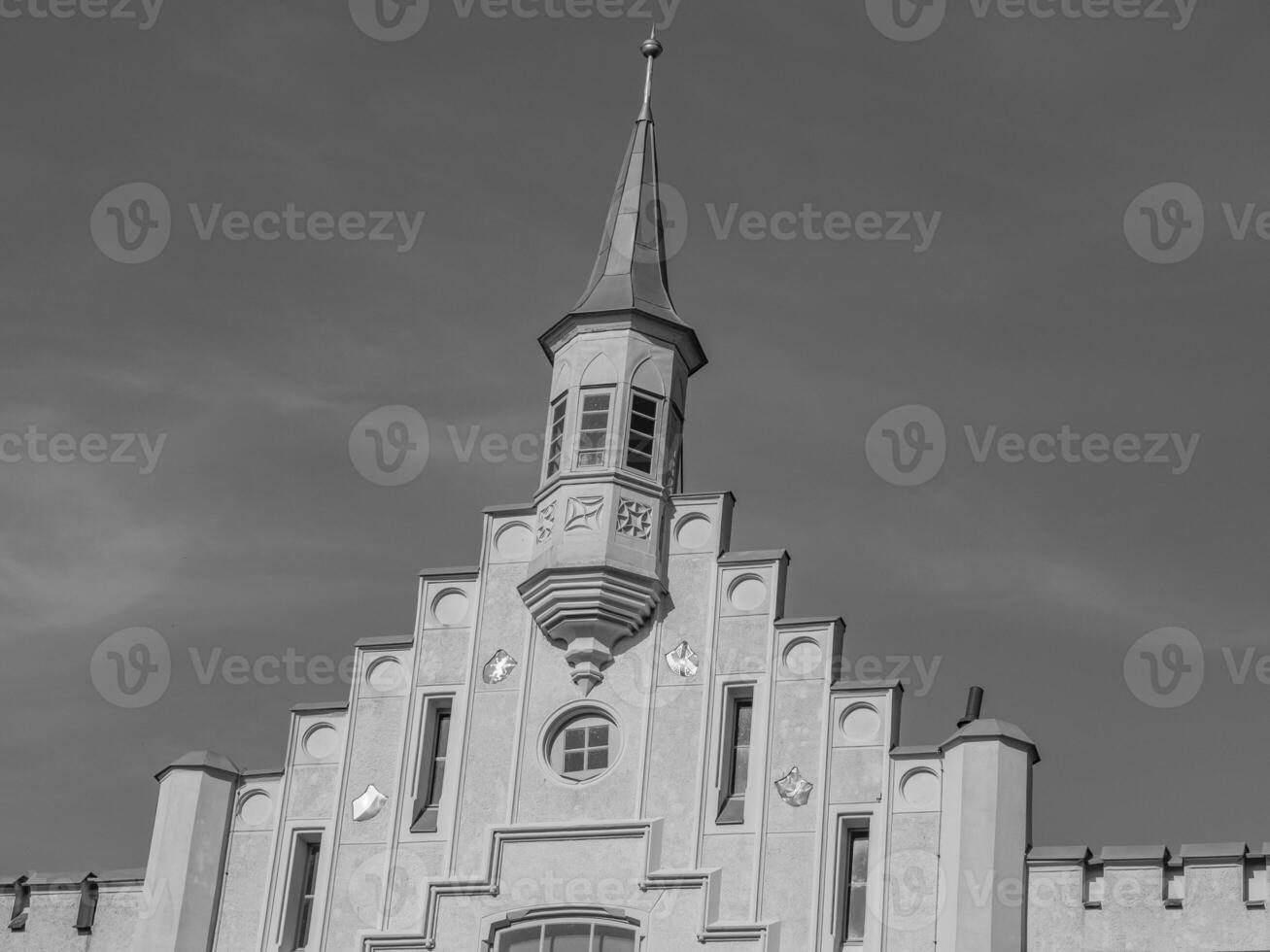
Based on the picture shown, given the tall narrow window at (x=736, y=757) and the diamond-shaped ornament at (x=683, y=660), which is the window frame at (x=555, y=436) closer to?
the diamond-shaped ornament at (x=683, y=660)

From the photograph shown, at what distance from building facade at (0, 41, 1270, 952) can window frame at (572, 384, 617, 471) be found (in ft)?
0.15

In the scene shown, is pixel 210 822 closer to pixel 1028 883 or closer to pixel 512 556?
pixel 512 556

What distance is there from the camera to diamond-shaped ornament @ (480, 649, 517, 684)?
4025 cm

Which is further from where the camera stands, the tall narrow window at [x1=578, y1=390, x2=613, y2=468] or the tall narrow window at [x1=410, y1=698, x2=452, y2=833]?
the tall narrow window at [x1=578, y1=390, x2=613, y2=468]

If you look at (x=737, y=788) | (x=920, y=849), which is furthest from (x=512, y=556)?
(x=920, y=849)

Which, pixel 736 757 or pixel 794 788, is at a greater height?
pixel 736 757

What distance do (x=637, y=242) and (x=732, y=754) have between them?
959 centimetres

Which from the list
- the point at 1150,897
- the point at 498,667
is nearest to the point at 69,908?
the point at 498,667

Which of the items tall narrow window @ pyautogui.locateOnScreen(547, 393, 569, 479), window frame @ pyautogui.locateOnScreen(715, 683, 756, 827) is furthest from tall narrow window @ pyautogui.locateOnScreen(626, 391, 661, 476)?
window frame @ pyautogui.locateOnScreen(715, 683, 756, 827)

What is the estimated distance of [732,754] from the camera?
3884 centimetres

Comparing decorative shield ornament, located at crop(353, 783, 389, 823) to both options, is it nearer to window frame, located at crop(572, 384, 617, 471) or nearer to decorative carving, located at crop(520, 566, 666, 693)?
decorative carving, located at crop(520, 566, 666, 693)

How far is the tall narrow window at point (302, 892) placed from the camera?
3928 cm

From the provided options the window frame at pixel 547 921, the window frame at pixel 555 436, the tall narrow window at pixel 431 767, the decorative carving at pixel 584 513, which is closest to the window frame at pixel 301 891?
the tall narrow window at pixel 431 767

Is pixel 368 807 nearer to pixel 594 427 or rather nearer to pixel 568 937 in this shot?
pixel 568 937
